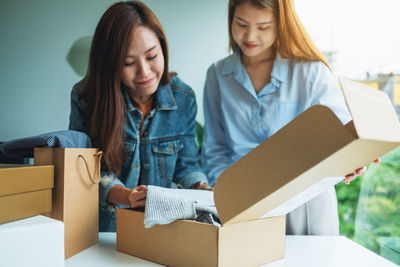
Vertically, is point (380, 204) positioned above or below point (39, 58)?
below

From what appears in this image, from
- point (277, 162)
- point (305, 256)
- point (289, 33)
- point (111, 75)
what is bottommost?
point (305, 256)

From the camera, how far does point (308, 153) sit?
1.68 ft

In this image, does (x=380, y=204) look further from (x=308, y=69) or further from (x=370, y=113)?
(x=370, y=113)

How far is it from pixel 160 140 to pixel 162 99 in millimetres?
147

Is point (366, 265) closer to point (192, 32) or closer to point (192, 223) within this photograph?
point (192, 223)

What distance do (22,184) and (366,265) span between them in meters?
0.69

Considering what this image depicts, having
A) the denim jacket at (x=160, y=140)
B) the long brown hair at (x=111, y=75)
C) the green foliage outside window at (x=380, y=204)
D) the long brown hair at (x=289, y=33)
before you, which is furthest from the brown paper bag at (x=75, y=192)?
the green foliage outside window at (x=380, y=204)

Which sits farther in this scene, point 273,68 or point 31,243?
point 273,68

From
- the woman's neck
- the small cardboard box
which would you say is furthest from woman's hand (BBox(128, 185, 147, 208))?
the woman's neck

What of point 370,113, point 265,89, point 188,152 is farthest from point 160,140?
point 370,113

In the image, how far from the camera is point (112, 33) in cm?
109

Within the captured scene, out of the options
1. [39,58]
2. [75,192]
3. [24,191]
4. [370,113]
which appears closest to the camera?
[370,113]

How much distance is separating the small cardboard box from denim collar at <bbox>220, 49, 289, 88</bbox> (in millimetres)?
734

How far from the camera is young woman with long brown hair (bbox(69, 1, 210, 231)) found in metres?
1.09
